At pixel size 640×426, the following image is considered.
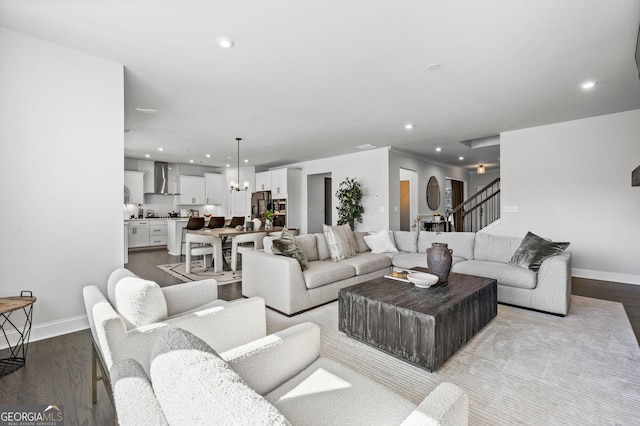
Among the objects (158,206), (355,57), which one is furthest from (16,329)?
(158,206)

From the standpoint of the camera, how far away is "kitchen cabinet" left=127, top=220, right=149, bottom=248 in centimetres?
812

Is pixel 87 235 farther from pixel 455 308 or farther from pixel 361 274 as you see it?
pixel 455 308

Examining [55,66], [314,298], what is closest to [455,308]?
[314,298]

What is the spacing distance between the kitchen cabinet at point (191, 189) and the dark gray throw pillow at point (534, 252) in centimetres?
896

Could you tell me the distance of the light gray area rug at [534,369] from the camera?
173cm

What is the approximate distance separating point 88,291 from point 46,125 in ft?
6.22

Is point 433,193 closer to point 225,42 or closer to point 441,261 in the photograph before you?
point 441,261

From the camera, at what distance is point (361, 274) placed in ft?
13.3

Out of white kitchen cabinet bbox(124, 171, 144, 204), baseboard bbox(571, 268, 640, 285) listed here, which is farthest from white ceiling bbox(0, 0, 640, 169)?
white kitchen cabinet bbox(124, 171, 144, 204)

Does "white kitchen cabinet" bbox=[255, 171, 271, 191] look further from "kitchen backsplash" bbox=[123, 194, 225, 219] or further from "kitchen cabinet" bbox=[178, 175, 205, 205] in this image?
"kitchen backsplash" bbox=[123, 194, 225, 219]

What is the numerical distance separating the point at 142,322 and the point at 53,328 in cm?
181

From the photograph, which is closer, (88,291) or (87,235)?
(88,291)

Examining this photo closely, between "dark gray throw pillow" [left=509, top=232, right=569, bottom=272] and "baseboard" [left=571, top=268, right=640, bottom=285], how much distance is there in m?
2.13

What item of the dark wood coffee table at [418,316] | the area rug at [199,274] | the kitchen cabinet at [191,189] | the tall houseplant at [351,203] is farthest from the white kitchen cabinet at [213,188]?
the dark wood coffee table at [418,316]
